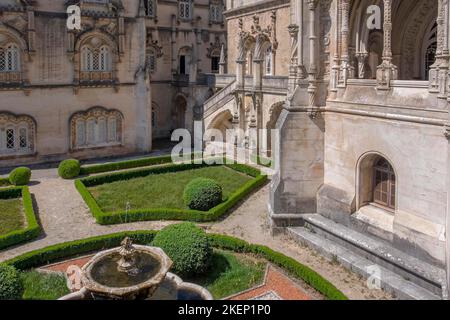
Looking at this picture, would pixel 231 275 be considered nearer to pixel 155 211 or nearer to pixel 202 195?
pixel 202 195

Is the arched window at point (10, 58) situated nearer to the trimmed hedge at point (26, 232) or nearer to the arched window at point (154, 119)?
the trimmed hedge at point (26, 232)

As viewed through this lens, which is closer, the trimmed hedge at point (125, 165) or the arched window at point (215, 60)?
the trimmed hedge at point (125, 165)

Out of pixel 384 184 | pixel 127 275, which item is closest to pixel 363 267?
pixel 384 184

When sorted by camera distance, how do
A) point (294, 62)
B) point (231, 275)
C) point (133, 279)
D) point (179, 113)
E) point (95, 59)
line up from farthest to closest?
1. point (179, 113)
2. point (95, 59)
3. point (294, 62)
4. point (231, 275)
5. point (133, 279)

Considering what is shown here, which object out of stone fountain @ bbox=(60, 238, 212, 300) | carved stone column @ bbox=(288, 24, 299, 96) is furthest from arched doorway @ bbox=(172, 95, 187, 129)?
stone fountain @ bbox=(60, 238, 212, 300)

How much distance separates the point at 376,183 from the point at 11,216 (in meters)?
16.0

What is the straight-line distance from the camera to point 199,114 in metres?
36.6

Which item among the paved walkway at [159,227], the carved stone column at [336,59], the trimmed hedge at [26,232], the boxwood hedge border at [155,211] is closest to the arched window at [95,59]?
the boxwood hedge border at [155,211]

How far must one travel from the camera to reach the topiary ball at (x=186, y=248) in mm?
14070

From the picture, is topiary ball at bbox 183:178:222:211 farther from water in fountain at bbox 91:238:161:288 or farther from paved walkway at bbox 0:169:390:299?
water in fountain at bbox 91:238:161:288

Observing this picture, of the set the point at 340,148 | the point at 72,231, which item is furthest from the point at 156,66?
the point at 340,148

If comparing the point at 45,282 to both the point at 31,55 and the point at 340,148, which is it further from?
the point at 31,55

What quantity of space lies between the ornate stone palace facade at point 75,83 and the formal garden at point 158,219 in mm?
4623

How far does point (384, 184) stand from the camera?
1576 centimetres
